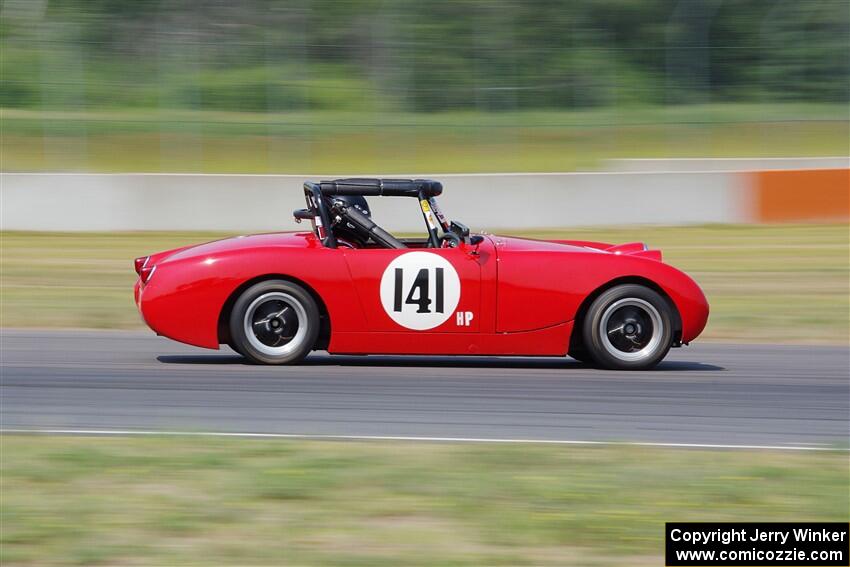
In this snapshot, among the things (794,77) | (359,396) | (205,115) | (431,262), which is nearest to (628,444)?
(359,396)

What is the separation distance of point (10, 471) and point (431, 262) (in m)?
3.60

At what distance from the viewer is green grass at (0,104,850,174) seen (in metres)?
19.2

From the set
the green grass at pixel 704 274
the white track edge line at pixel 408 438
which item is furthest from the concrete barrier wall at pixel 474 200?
the white track edge line at pixel 408 438

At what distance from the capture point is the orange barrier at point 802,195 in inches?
718

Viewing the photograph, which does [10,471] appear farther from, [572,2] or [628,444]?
[572,2]

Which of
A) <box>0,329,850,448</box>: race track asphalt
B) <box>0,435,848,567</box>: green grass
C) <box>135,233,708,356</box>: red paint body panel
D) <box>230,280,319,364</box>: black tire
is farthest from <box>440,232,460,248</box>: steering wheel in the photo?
<box>0,435,848,567</box>: green grass

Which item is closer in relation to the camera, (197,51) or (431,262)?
(431,262)

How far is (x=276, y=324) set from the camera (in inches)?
325

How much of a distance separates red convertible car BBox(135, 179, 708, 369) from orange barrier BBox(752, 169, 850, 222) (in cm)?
1064

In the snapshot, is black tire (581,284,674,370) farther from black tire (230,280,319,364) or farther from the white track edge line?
the white track edge line

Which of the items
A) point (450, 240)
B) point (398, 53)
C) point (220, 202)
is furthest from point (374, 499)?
point (398, 53)

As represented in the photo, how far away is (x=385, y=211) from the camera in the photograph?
17.4m

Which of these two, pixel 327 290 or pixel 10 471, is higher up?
pixel 327 290

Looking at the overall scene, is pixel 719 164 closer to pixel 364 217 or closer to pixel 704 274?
pixel 704 274
